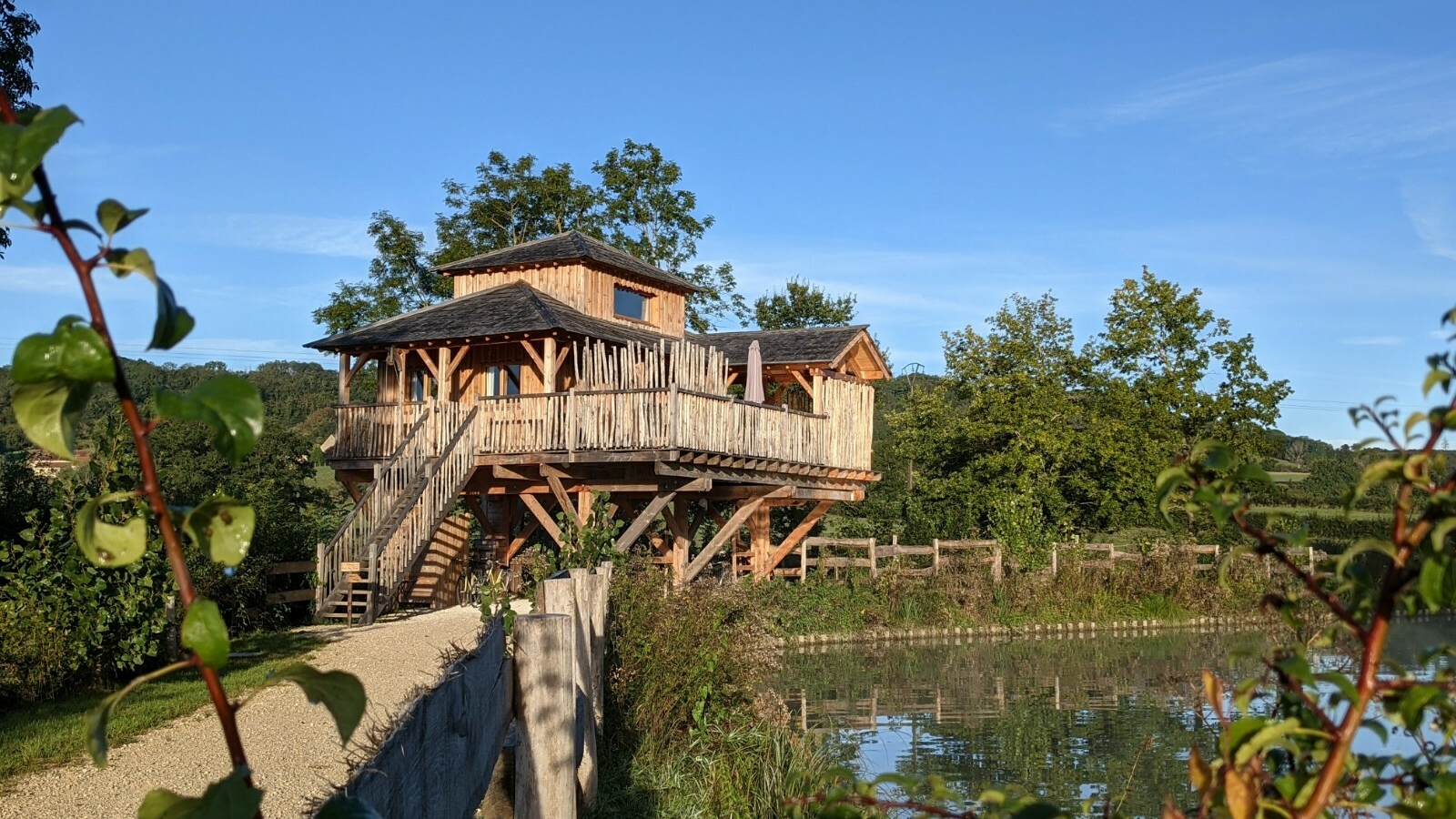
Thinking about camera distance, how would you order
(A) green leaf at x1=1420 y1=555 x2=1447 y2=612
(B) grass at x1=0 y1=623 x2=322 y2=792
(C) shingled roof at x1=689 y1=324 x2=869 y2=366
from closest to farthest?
1. (A) green leaf at x1=1420 y1=555 x2=1447 y2=612
2. (B) grass at x1=0 y1=623 x2=322 y2=792
3. (C) shingled roof at x1=689 y1=324 x2=869 y2=366

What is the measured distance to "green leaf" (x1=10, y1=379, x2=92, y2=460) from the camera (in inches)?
35.5

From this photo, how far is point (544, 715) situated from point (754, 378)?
833 inches

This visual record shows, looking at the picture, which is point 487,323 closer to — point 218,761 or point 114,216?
point 218,761

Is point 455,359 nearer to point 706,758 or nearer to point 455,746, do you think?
point 706,758

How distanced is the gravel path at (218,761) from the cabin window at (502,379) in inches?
518

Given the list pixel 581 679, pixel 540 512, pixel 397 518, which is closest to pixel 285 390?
→ pixel 540 512

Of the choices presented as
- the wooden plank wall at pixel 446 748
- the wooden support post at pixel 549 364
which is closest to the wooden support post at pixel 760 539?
the wooden support post at pixel 549 364

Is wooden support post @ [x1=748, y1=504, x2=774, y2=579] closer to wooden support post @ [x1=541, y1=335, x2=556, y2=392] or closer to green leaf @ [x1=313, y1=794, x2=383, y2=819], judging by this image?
wooden support post @ [x1=541, y1=335, x2=556, y2=392]

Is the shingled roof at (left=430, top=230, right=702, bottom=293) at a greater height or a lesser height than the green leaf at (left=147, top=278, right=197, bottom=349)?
greater

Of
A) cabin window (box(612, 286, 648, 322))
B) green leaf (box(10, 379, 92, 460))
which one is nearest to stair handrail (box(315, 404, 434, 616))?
cabin window (box(612, 286, 648, 322))

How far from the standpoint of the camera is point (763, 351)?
2923 cm

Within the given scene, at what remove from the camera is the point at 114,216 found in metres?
0.97

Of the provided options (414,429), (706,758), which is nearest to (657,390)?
(414,429)

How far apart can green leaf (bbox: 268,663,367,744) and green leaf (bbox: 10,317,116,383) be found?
0.82 feet
